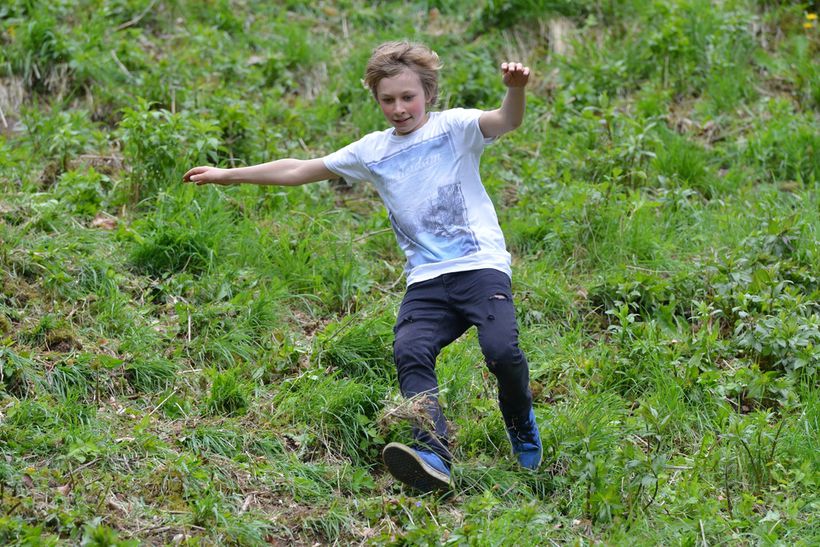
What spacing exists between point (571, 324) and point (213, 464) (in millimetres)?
A: 2317

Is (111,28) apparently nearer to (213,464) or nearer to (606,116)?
(606,116)

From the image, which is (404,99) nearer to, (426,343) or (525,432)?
(426,343)

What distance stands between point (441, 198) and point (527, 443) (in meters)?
1.13

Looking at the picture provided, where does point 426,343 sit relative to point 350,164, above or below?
below

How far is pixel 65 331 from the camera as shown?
487 cm

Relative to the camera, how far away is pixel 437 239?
13.4 feet

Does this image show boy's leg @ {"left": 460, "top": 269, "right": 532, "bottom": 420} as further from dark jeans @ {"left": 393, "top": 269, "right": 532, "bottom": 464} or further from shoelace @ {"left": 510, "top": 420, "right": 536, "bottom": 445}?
shoelace @ {"left": 510, "top": 420, "right": 536, "bottom": 445}

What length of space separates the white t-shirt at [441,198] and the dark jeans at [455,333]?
8 cm

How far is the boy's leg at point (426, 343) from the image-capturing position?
13.1ft

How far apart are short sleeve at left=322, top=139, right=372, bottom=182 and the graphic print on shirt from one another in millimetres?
143

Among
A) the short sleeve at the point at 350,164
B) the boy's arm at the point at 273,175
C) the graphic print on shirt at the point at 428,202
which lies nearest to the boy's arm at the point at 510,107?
the graphic print on shirt at the point at 428,202

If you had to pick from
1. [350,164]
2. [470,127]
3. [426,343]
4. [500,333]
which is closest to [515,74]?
[470,127]

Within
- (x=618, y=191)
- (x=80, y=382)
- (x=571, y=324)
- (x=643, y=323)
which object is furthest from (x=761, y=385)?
(x=80, y=382)

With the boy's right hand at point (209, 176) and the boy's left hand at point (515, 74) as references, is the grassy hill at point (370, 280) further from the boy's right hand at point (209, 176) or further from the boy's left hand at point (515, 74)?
the boy's left hand at point (515, 74)
